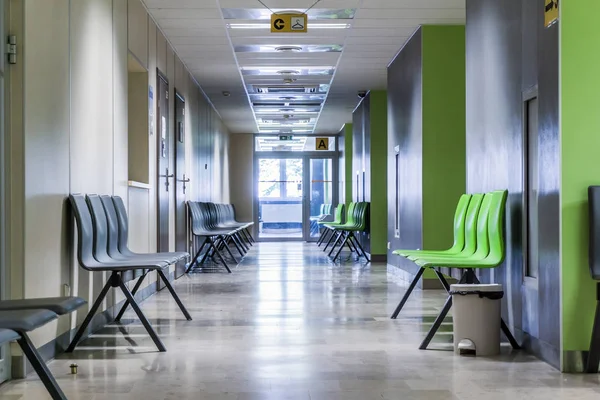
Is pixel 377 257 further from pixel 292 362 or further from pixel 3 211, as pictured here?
pixel 3 211

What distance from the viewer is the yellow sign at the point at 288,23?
23.0 feet

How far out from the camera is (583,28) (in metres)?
3.84

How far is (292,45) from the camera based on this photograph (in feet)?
29.9

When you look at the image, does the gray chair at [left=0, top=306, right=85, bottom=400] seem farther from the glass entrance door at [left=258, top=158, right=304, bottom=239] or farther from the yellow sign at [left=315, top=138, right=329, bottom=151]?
the glass entrance door at [left=258, top=158, right=304, bottom=239]

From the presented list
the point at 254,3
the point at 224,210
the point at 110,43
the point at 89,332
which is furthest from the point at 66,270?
the point at 224,210

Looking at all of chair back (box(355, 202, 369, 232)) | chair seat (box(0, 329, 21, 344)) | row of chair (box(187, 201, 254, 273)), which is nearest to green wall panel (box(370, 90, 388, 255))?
chair back (box(355, 202, 369, 232))

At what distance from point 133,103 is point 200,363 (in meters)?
3.72

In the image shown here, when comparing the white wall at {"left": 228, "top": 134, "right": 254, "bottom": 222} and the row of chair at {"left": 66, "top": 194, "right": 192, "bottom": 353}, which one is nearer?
the row of chair at {"left": 66, "top": 194, "right": 192, "bottom": 353}

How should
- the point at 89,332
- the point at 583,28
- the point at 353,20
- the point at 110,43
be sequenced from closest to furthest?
the point at 583,28 < the point at 89,332 < the point at 110,43 < the point at 353,20

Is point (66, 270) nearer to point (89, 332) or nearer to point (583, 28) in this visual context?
point (89, 332)

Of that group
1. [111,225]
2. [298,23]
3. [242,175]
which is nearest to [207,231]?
[298,23]

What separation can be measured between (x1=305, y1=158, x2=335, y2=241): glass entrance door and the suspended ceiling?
615cm

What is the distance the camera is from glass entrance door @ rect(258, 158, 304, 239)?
2075 cm

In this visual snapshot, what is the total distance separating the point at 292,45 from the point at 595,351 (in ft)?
20.2
